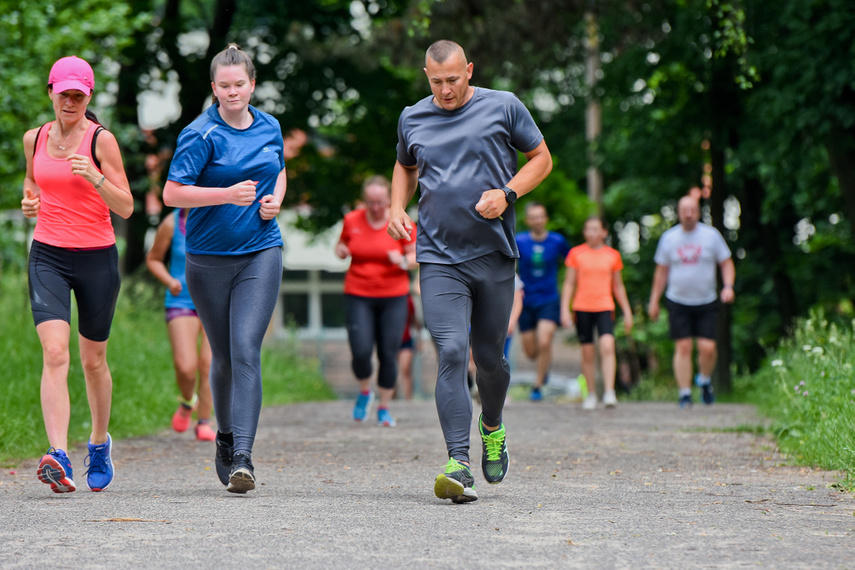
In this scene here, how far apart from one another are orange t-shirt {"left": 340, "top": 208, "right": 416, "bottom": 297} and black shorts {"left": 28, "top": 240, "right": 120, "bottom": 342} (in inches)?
151

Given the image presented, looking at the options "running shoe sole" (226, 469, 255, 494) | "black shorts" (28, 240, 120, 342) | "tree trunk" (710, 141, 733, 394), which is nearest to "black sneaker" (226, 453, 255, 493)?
"running shoe sole" (226, 469, 255, 494)

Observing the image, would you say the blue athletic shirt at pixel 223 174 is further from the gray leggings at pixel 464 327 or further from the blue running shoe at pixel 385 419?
the blue running shoe at pixel 385 419

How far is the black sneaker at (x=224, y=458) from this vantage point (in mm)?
5773

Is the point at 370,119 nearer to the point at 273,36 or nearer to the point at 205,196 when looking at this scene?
the point at 273,36

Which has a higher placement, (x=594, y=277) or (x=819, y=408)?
(x=594, y=277)

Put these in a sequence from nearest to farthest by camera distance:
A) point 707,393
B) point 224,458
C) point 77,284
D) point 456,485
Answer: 1. point 456,485
2. point 224,458
3. point 77,284
4. point 707,393

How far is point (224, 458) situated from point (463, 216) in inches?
66.7

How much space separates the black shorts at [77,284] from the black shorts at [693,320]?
25.4ft

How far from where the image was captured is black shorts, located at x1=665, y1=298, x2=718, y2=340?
40.9ft

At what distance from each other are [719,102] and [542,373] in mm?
5203

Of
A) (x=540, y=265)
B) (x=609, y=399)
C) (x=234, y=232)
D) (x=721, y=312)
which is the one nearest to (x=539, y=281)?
(x=540, y=265)

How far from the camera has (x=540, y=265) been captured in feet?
43.1

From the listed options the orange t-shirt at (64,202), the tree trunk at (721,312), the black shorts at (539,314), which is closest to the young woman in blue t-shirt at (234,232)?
the orange t-shirt at (64,202)

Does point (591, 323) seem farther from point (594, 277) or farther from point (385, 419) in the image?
point (385, 419)
